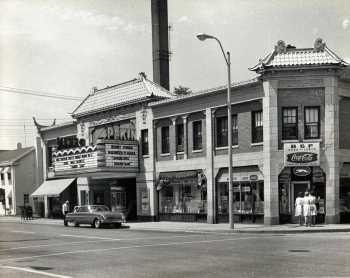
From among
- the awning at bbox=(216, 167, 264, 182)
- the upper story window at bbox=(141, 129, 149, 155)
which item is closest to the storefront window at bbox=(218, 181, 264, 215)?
the awning at bbox=(216, 167, 264, 182)

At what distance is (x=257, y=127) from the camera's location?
30094 mm

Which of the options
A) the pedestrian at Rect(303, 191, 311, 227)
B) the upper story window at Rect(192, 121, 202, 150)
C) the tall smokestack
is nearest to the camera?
the pedestrian at Rect(303, 191, 311, 227)

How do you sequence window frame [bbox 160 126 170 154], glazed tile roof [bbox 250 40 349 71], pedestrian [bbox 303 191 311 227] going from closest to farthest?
1. pedestrian [bbox 303 191 311 227]
2. glazed tile roof [bbox 250 40 349 71]
3. window frame [bbox 160 126 170 154]

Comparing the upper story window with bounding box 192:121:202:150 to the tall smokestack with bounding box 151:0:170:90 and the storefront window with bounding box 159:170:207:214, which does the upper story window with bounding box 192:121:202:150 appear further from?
the tall smokestack with bounding box 151:0:170:90

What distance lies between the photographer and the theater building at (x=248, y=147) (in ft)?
93.0

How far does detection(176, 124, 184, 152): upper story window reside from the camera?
1375 inches

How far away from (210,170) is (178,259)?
17958mm

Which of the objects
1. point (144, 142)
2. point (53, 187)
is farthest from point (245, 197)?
point (53, 187)

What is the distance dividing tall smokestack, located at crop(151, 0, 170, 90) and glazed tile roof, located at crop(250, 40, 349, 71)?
14.7 meters

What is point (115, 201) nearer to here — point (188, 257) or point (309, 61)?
point (309, 61)

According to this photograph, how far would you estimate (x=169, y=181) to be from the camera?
35.8m

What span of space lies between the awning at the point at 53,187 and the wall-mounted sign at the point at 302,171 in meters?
21.8

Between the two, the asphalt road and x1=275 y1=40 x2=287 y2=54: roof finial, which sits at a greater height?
x1=275 y1=40 x2=287 y2=54: roof finial

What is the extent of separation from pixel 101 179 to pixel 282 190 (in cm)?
1695
